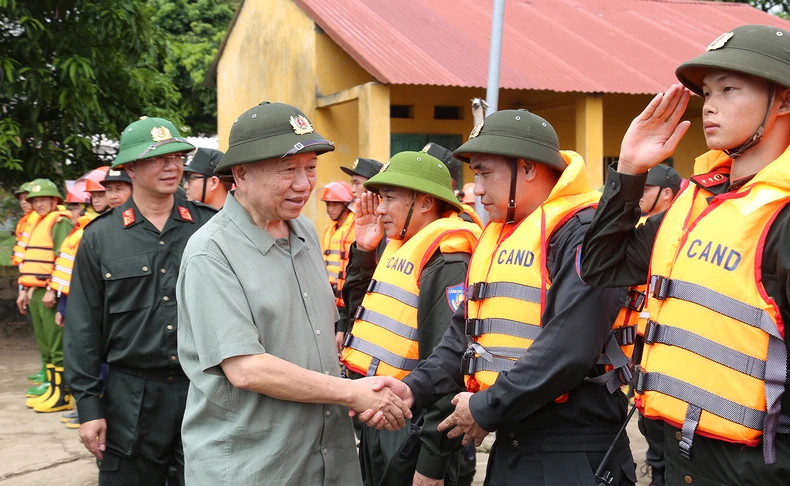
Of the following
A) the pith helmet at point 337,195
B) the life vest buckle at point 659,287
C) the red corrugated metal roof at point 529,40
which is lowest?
the pith helmet at point 337,195

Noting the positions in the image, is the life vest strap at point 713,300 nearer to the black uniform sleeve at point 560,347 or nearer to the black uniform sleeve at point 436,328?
the black uniform sleeve at point 560,347

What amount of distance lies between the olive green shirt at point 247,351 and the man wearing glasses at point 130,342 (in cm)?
116

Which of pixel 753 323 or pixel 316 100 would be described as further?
pixel 316 100

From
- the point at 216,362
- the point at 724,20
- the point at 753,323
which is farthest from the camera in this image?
the point at 724,20

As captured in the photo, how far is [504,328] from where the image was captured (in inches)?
130

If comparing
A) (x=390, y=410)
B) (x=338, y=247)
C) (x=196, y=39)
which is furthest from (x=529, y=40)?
(x=390, y=410)

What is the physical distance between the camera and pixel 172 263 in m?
4.31

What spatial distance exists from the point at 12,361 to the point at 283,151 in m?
10.9

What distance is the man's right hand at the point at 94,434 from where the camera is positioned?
4.02 metres

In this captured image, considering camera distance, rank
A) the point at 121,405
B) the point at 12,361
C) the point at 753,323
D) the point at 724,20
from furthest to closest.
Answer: the point at 724,20 < the point at 12,361 < the point at 121,405 < the point at 753,323

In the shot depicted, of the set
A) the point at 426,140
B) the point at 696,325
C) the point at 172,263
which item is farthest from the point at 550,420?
the point at 426,140

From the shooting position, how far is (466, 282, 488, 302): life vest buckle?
3387mm

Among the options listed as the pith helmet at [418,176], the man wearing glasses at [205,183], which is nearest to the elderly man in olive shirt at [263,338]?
the pith helmet at [418,176]

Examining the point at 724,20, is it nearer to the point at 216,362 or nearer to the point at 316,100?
the point at 316,100
